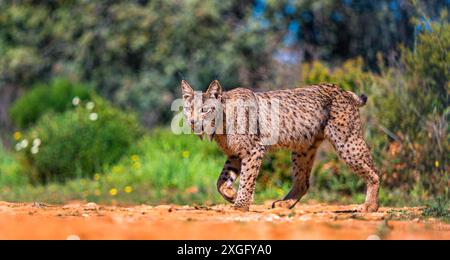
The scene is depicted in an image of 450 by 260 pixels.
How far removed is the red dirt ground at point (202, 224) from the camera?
541 centimetres

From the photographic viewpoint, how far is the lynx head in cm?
771

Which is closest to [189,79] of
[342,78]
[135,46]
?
[135,46]

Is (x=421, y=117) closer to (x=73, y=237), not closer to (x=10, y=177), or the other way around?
(x=73, y=237)

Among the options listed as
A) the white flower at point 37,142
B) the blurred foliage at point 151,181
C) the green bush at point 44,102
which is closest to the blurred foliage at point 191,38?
the green bush at point 44,102

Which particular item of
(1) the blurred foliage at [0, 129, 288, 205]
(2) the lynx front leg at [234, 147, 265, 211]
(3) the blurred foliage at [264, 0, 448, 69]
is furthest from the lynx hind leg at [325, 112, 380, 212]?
(3) the blurred foliage at [264, 0, 448, 69]

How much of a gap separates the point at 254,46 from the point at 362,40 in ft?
10.0

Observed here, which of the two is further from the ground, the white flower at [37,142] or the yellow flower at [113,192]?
the white flower at [37,142]

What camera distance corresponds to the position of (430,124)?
10836 millimetres

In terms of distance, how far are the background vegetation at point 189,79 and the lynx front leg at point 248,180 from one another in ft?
6.60

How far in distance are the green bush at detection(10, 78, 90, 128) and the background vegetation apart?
3cm

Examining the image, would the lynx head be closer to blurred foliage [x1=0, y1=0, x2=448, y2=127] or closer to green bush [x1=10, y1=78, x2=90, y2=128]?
green bush [x1=10, y1=78, x2=90, y2=128]

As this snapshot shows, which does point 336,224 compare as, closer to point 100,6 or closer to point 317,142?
point 317,142

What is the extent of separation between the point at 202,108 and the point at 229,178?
3.19ft

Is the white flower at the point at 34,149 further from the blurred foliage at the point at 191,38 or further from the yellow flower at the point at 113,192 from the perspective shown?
the blurred foliage at the point at 191,38
